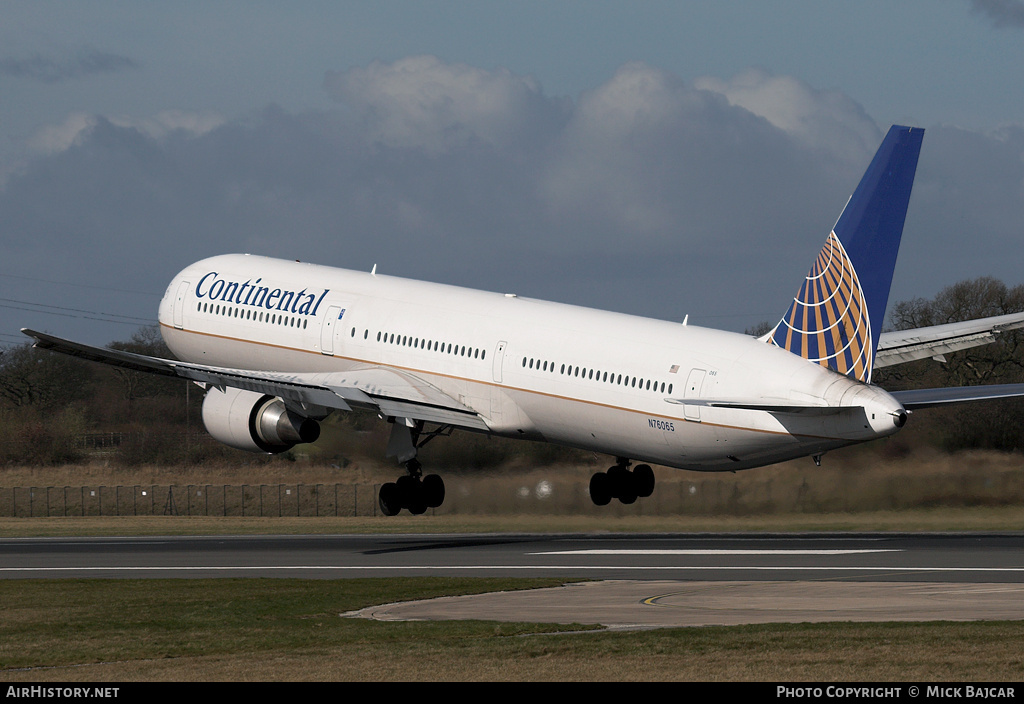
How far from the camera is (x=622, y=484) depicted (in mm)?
49156

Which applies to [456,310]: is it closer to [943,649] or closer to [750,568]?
[750,568]

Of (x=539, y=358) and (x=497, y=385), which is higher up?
(x=539, y=358)

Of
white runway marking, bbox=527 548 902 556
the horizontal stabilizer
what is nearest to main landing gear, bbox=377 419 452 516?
white runway marking, bbox=527 548 902 556

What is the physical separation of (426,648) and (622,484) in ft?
73.6

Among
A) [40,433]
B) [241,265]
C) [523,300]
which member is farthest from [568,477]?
[40,433]

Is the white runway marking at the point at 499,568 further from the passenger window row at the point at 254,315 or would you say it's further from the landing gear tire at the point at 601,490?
the passenger window row at the point at 254,315

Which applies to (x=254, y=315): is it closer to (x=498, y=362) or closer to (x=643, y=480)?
(x=498, y=362)

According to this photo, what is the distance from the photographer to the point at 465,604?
35.2 m

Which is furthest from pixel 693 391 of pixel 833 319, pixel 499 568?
pixel 499 568

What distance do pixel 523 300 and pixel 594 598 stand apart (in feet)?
44.0

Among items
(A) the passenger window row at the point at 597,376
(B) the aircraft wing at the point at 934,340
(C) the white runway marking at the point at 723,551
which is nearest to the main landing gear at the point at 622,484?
(C) the white runway marking at the point at 723,551

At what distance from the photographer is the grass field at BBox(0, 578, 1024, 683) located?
77.4 ft

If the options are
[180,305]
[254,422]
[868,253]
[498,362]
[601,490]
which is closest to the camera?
[868,253]

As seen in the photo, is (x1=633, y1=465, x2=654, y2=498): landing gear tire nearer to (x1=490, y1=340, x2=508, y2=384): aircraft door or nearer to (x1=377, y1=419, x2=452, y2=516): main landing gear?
(x1=377, y1=419, x2=452, y2=516): main landing gear
